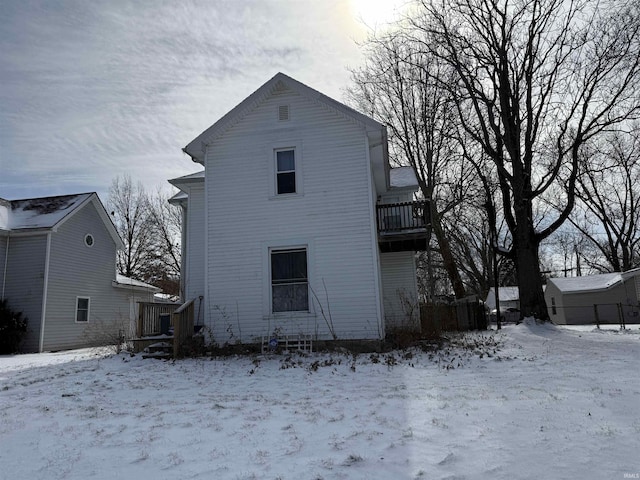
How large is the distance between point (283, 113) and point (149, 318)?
6.86 m

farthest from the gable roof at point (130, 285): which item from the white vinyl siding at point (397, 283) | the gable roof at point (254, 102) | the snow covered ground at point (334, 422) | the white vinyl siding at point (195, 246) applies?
the snow covered ground at point (334, 422)

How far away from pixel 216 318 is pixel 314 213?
12.4 ft

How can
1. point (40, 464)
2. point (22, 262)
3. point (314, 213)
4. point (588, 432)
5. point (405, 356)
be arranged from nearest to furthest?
1. point (40, 464)
2. point (588, 432)
3. point (405, 356)
4. point (314, 213)
5. point (22, 262)

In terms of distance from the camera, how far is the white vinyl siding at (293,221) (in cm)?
1151

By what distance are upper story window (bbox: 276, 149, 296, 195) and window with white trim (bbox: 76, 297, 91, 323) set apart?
11750mm

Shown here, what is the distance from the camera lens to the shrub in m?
16.1

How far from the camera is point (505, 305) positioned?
5275cm

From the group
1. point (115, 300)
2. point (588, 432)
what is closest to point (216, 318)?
point (588, 432)

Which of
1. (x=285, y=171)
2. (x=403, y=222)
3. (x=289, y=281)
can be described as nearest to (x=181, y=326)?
(x=289, y=281)

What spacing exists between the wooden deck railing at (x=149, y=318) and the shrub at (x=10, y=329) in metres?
6.70

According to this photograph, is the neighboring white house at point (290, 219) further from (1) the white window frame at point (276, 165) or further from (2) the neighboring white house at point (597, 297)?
(2) the neighboring white house at point (597, 297)

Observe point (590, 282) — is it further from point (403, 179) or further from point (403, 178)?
point (403, 179)

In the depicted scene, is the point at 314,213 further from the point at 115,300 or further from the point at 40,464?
the point at 115,300

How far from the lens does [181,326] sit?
11.6m
